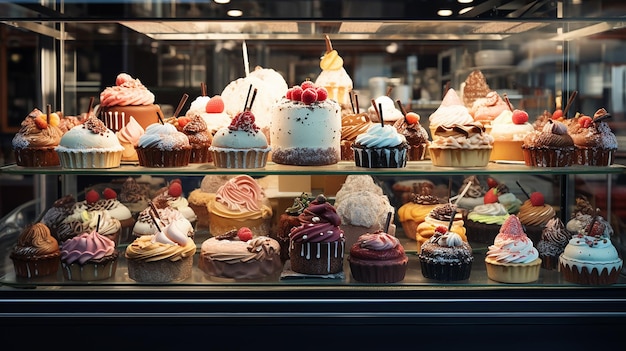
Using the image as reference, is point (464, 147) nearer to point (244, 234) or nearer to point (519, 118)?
point (519, 118)

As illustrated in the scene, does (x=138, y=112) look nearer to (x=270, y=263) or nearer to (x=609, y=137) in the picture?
(x=270, y=263)

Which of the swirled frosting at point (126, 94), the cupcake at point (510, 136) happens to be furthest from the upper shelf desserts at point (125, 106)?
the cupcake at point (510, 136)

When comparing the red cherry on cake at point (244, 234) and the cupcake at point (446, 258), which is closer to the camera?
the cupcake at point (446, 258)

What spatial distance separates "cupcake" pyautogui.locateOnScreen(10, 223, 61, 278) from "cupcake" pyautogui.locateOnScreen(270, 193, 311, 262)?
3.15 ft

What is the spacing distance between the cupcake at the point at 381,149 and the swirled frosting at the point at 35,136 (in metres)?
1.29

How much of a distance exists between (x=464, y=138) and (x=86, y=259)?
1.65 meters

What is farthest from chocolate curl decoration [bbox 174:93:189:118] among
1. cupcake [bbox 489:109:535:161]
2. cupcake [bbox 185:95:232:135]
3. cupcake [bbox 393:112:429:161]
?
cupcake [bbox 489:109:535:161]

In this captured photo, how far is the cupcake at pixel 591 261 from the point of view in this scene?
288cm

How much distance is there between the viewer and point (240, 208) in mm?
3207

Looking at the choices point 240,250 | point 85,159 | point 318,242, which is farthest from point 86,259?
point 318,242

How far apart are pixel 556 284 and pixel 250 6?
1.68 metres

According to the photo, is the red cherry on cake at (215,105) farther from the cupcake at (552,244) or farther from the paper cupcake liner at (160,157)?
the cupcake at (552,244)

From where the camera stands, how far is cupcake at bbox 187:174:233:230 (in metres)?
3.49

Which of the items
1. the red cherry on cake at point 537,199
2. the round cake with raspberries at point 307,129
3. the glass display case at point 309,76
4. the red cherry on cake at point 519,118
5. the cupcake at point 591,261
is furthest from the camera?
the red cherry on cake at point 537,199
